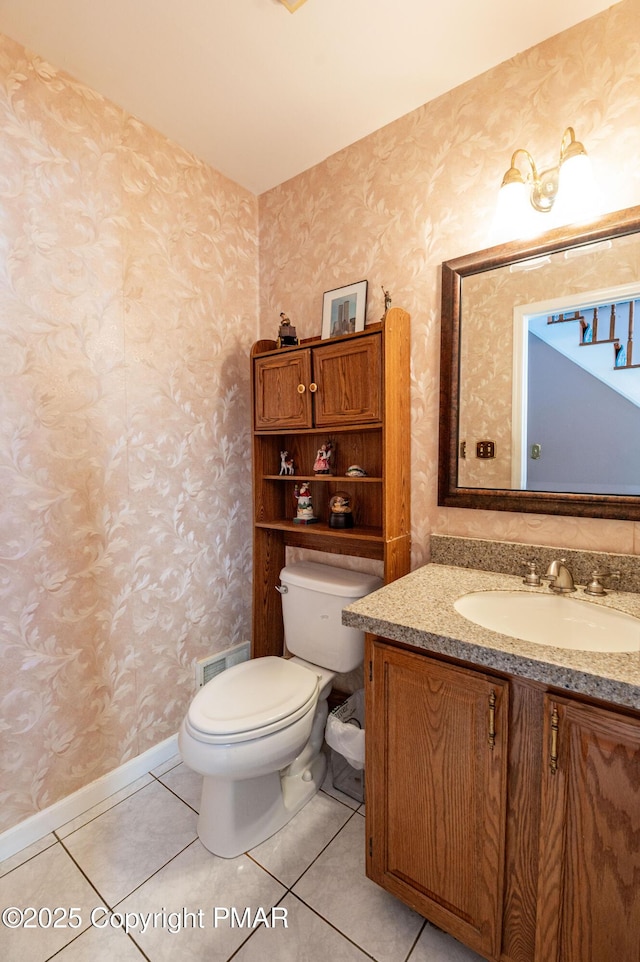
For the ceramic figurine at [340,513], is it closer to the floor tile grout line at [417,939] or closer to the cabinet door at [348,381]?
the cabinet door at [348,381]

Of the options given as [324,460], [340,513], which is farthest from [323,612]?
[324,460]

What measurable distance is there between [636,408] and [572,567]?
46cm

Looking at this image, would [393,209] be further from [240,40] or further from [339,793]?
[339,793]

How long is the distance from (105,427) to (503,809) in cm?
154

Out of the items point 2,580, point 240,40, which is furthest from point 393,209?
point 2,580

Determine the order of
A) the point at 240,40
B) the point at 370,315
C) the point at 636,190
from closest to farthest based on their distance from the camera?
the point at 636,190, the point at 240,40, the point at 370,315

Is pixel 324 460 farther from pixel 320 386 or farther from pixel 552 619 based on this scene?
pixel 552 619

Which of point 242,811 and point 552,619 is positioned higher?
point 552,619

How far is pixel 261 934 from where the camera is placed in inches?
40.7

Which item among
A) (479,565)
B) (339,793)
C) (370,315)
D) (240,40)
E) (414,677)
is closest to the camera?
(414,677)

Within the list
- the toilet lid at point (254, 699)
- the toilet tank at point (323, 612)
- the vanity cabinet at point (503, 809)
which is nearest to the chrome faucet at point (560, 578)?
the vanity cabinet at point (503, 809)

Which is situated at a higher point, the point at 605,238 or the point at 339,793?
the point at 605,238

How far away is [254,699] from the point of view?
1.31 meters

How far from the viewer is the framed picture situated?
157cm
